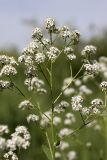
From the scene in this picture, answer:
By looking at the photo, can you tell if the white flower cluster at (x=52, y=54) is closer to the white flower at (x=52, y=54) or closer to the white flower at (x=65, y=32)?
the white flower at (x=52, y=54)

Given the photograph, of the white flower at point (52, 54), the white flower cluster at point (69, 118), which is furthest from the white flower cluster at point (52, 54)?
the white flower cluster at point (69, 118)

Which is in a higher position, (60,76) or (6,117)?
(60,76)

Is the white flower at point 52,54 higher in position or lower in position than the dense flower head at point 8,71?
higher

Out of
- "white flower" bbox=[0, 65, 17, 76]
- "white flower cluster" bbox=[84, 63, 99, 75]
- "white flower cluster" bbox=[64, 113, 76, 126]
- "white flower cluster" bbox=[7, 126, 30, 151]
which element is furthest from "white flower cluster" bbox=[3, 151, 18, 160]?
"white flower cluster" bbox=[64, 113, 76, 126]

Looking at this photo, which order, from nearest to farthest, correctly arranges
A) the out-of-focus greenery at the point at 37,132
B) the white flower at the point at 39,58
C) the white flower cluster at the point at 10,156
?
the white flower cluster at the point at 10,156, the white flower at the point at 39,58, the out-of-focus greenery at the point at 37,132

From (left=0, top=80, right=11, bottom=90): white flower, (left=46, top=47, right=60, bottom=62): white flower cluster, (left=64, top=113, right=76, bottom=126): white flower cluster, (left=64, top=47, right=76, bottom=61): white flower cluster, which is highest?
(left=64, top=113, right=76, bottom=126): white flower cluster

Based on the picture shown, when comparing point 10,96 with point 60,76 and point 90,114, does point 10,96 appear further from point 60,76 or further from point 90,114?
point 90,114

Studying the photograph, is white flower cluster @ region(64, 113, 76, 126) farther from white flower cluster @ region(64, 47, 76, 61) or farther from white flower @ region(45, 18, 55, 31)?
white flower @ region(45, 18, 55, 31)

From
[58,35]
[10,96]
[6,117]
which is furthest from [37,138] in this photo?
[58,35]

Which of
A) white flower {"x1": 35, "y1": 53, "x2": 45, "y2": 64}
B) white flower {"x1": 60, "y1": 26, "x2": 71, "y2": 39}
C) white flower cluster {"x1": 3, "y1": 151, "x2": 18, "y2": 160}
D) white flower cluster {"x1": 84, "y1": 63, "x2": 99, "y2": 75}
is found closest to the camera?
white flower cluster {"x1": 3, "y1": 151, "x2": 18, "y2": 160}

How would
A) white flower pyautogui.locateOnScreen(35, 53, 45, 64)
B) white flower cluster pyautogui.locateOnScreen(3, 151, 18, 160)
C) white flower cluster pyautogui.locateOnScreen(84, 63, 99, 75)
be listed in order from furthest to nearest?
white flower cluster pyautogui.locateOnScreen(84, 63, 99, 75) < white flower pyautogui.locateOnScreen(35, 53, 45, 64) < white flower cluster pyautogui.locateOnScreen(3, 151, 18, 160)

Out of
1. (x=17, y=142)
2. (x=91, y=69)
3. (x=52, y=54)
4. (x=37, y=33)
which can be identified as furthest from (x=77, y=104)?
(x=37, y=33)
